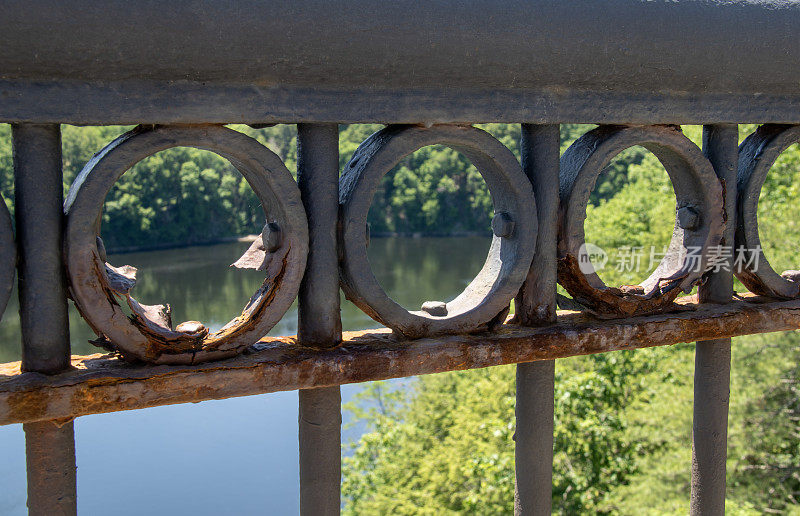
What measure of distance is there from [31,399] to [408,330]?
0.74 m

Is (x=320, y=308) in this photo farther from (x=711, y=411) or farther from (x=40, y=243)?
(x=711, y=411)

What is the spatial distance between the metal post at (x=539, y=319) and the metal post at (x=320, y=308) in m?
0.47

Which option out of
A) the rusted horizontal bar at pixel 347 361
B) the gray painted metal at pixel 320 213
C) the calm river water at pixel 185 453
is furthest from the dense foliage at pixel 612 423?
the calm river water at pixel 185 453

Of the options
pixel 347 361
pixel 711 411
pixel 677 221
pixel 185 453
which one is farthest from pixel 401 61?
pixel 185 453

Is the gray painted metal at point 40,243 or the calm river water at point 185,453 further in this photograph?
the calm river water at point 185,453

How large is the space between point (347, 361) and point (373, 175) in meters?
0.38

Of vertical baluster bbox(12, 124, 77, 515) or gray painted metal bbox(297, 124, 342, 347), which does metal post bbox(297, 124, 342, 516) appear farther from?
vertical baluster bbox(12, 124, 77, 515)

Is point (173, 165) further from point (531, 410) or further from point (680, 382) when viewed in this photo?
point (531, 410)

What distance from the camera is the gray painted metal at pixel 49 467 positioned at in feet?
4.79

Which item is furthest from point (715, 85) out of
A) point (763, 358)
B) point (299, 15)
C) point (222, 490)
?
point (222, 490)

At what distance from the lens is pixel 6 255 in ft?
4.47

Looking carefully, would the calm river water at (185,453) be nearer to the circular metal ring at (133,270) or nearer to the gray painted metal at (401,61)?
the circular metal ring at (133,270)

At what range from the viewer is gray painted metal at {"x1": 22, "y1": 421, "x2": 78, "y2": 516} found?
4.79 feet

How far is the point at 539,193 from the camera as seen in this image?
70.7 inches
